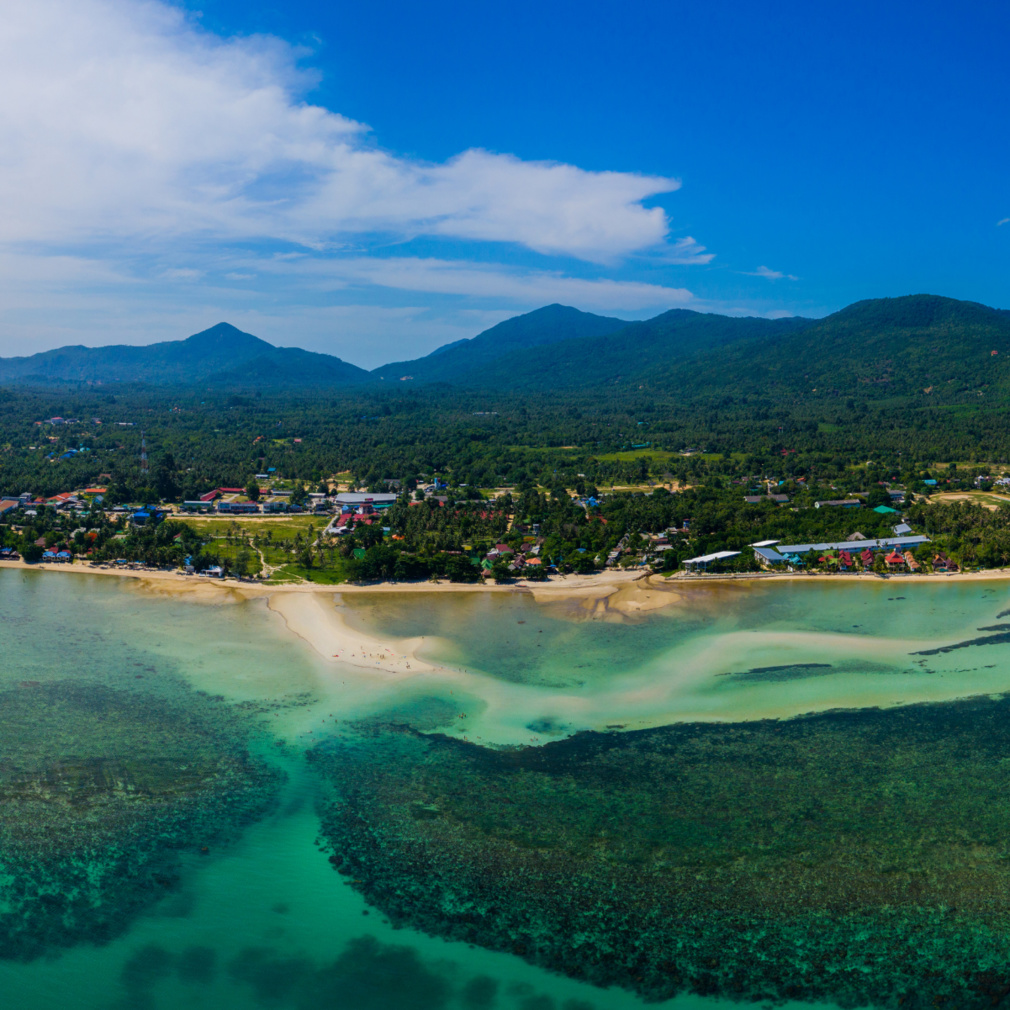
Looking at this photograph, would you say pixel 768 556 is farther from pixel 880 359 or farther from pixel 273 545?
pixel 880 359

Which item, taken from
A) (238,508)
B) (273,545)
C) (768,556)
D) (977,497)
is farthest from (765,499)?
(238,508)

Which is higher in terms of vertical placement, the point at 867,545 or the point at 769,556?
the point at 867,545

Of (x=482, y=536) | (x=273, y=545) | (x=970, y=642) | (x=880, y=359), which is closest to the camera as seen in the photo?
(x=970, y=642)

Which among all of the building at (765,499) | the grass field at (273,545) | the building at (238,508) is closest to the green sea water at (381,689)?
the grass field at (273,545)

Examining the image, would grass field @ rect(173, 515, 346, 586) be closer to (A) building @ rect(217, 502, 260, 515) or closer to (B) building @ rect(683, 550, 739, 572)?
(A) building @ rect(217, 502, 260, 515)

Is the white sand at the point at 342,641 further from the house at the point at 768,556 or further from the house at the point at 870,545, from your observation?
the house at the point at 870,545

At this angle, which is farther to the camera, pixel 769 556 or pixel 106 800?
pixel 769 556

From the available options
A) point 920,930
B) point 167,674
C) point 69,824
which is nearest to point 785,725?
point 920,930
